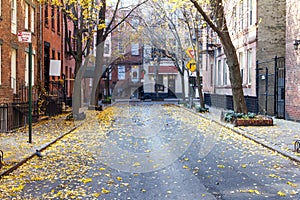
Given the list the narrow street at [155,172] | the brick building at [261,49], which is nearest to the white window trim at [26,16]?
the narrow street at [155,172]

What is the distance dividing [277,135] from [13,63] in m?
11.5

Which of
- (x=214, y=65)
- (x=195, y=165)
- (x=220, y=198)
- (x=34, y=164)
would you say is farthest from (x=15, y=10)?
(x=214, y=65)

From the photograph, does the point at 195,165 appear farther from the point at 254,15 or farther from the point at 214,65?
the point at 214,65

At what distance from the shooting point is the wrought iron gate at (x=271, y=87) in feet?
65.5

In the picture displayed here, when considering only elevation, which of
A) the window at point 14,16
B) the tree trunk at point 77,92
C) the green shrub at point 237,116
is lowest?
the green shrub at point 237,116

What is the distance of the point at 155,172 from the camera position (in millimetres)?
7945

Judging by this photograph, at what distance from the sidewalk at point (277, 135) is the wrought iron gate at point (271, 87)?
7.53ft

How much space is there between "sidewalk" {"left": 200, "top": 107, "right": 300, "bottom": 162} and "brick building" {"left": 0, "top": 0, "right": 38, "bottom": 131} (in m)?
8.25

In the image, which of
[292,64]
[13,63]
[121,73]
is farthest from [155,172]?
[121,73]

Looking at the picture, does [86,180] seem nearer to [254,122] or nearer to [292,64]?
[254,122]

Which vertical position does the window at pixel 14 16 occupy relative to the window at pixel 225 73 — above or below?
above

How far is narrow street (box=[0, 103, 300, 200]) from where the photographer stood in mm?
6430

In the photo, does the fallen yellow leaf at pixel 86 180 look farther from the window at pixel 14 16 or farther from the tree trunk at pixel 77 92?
the tree trunk at pixel 77 92

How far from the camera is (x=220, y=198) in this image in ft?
19.9
